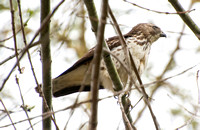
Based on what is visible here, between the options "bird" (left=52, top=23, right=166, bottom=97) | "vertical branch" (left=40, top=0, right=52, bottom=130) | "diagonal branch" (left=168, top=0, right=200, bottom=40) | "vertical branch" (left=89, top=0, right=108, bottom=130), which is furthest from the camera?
"bird" (left=52, top=23, right=166, bottom=97)

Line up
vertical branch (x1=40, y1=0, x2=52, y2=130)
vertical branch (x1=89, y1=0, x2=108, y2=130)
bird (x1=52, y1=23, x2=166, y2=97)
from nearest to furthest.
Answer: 1. vertical branch (x1=89, y1=0, x2=108, y2=130)
2. vertical branch (x1=40, y1=0, x2=52, y2=130)
3. bird (x1=52, y1=23, x2=166, y2=97)

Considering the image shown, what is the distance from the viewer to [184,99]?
779 cm

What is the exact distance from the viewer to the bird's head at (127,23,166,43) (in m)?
6.03

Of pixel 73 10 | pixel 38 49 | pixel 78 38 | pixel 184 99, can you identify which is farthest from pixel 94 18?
pixel 78 38

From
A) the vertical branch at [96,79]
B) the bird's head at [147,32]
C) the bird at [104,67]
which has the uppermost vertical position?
the bird's head at [147,32]

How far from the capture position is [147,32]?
618cm

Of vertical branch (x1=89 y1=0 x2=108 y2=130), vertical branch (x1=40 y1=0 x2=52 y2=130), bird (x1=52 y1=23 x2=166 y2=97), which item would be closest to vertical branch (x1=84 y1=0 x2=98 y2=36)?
vertical branch (x1=40 y1=0 x2=52 y2=130)

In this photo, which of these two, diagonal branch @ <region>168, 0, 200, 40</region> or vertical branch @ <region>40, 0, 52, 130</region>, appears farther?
diagonal branch @ <region>168, 0, 200, 40</region>

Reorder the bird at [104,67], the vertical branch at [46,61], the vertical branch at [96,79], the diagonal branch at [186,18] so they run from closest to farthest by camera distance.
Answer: the vertical branch at [96,79], the vertical branch at [46,61], the diagonal branch at [186,18], the bird at [104,67]

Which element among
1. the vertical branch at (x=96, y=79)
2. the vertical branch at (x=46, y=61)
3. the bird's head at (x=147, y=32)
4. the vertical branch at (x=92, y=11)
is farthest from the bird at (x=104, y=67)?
the vertical branch at (x=96, y=79)

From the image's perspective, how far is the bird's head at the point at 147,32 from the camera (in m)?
6.03

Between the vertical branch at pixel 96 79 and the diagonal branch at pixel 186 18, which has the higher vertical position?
the diagonal branch at pixel 186 18

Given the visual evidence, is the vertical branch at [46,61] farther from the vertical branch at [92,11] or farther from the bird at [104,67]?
the bird at [104,67]

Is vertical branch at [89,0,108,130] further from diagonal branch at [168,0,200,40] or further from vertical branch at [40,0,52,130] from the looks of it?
diagonal branch at [168,0,200,40]
